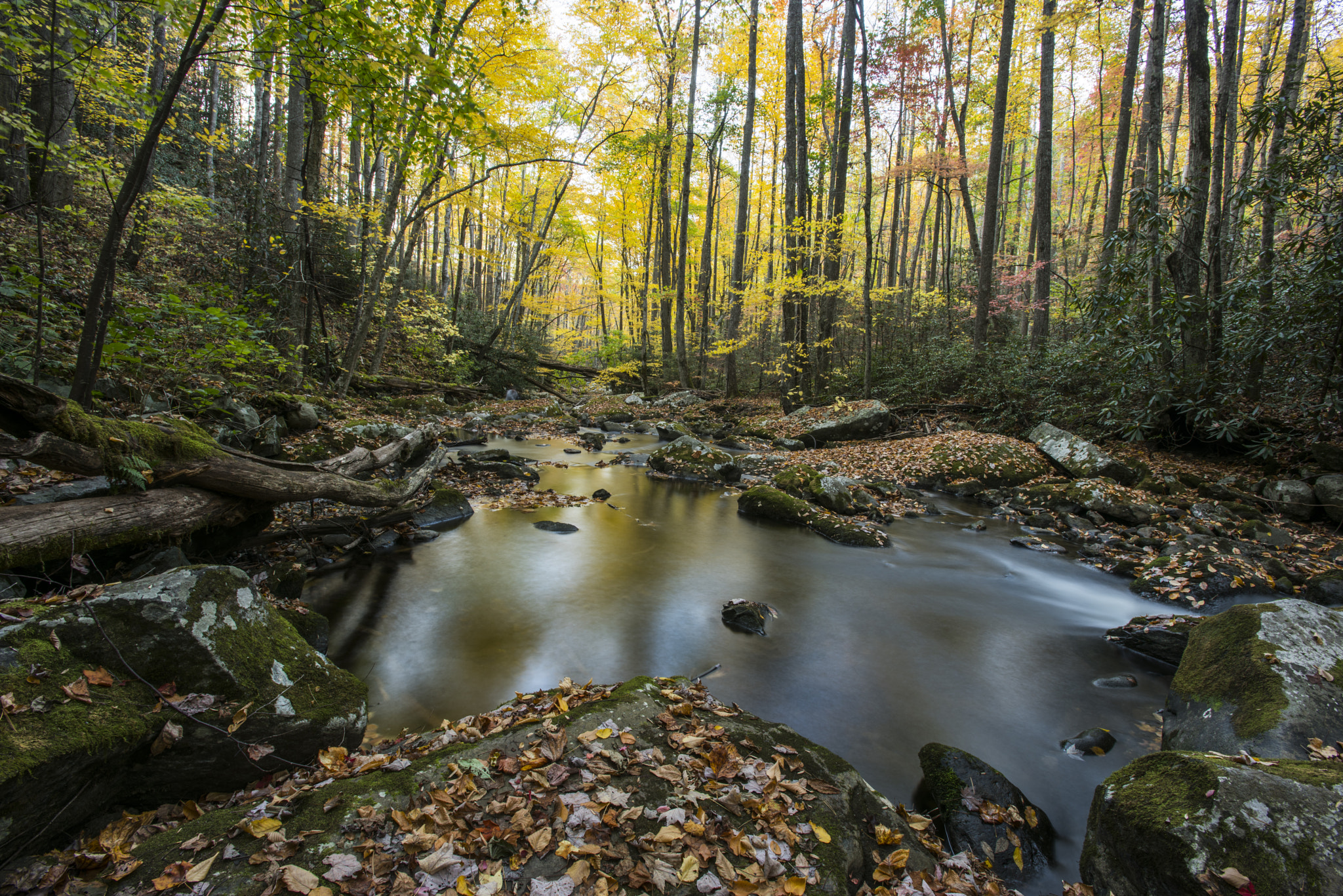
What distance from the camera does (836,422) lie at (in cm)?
1338

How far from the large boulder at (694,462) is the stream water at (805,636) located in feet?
9.71

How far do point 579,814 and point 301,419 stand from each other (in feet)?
25.9

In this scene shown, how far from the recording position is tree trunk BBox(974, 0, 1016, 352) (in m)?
13.9

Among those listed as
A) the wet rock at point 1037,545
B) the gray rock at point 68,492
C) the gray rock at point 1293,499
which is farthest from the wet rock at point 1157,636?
the gray rock at point 68,492

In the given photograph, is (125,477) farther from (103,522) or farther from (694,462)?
(694,462)

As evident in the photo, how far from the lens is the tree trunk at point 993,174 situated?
13867mm

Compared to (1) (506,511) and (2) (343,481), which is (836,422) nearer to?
(1) (506,511)

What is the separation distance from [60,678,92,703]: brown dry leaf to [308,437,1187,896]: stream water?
70.1 inches

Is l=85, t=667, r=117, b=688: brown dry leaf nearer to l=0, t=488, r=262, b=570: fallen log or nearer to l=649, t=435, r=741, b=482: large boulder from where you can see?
l=0, t=488, r=262, b=570: fallen log

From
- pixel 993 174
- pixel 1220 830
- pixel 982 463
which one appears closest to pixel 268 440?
pixel 1220 830

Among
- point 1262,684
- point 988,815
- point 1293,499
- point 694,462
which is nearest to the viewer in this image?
point 988,815

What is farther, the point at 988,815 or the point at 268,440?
the point at 268,440

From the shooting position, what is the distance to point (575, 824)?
7.30 ft

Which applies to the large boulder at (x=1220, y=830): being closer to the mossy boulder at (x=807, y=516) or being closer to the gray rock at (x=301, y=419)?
the mossy boulder at (x=807, y=516)
